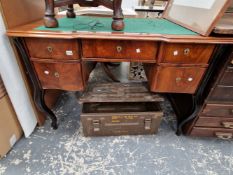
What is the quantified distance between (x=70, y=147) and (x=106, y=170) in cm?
30

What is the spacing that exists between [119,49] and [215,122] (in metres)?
0.80

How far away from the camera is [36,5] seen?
996 mm

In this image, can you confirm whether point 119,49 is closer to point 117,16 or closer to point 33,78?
point 117,16

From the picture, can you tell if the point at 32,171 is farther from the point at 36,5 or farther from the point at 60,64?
the point at 36,5

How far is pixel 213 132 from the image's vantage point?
1029 mm

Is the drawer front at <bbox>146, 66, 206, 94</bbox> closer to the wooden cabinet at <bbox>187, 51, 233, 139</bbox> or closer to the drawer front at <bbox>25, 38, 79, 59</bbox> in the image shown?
the wooden cabinet at <bbox>187, 51, 233, 139</bbox>

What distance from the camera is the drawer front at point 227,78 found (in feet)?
2.49

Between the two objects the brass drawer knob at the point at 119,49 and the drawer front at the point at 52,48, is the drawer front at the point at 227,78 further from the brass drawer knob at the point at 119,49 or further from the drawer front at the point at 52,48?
the drawer front at the point at 52,48

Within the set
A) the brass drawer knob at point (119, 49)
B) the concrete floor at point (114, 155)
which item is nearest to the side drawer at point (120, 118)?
the concrete floor at point (114, 155)

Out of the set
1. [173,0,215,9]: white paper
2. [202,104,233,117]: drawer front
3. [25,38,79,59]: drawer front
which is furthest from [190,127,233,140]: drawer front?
[25,38,79,59]: drawer front

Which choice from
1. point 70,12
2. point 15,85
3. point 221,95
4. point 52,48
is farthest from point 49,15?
point 221,95

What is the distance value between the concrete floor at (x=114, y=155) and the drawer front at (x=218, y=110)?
0.29 m

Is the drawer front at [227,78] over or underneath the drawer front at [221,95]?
over

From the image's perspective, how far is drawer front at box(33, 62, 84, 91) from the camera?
0.80 metres
